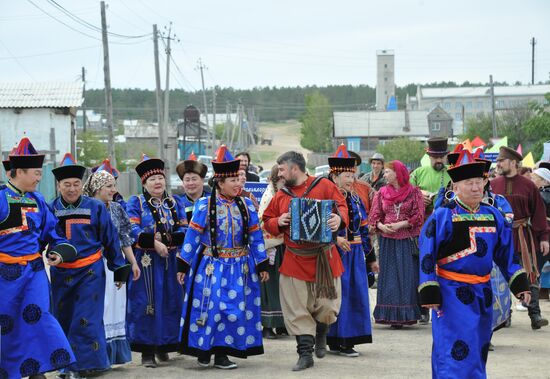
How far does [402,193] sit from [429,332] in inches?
64.5

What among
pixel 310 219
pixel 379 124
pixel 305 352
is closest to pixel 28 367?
pixel 305 352

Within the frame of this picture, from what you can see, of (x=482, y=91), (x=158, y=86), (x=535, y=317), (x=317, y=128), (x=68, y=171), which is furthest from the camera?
(x=482, y=91)

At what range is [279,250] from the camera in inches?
424

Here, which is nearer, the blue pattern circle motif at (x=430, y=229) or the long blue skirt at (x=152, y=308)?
the blue pattern circle motif at (x=430, y=229)

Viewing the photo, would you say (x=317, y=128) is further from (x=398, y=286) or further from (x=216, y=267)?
(x=216, y=267)

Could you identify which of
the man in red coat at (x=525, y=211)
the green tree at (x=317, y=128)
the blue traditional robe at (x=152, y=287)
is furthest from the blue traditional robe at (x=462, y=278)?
the green tree at (x=317, y=128)

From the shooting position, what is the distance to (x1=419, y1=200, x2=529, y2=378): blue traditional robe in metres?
6.64

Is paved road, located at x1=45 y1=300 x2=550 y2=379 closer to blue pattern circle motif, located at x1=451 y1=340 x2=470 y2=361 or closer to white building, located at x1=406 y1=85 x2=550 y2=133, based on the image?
blue pattern circle motif, located at x1=451 y1=340 x2=470 y2=361

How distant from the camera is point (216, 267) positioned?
858 centimetres

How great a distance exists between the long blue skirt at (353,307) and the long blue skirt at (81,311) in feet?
8.04

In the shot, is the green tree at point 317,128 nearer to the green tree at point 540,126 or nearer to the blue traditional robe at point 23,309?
the green tree at point 540,126

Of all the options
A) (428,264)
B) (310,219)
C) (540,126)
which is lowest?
(428,264)

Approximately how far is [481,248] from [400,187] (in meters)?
4.36

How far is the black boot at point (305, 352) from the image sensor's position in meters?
8.52
